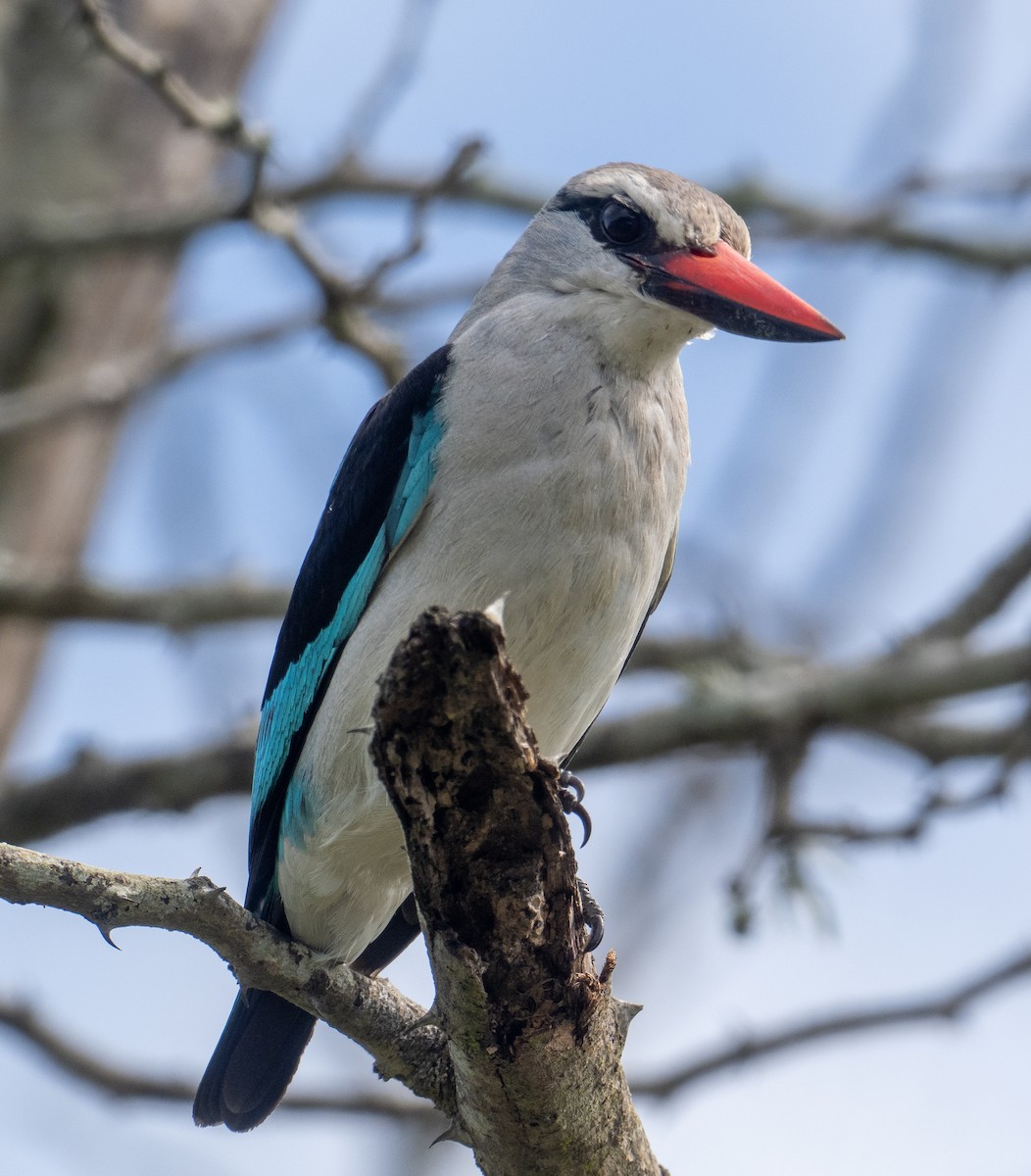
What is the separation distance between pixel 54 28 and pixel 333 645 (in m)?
4.98

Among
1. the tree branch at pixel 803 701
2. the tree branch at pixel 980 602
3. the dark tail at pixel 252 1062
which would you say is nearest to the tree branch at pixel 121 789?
the tree branch at pixel 803 701

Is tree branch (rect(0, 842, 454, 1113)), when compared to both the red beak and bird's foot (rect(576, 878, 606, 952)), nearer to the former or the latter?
bird's foot (rect(576, 878, 606, 952))

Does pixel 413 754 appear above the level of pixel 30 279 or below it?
below

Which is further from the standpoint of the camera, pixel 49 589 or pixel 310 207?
pixel 310 207

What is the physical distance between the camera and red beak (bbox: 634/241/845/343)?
3811 millimetres

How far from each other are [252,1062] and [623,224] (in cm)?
244

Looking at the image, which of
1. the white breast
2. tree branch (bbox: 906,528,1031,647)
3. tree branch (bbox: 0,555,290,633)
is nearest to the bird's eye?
the white breast

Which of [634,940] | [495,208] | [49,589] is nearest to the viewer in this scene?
[49,589]

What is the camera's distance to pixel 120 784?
540cm

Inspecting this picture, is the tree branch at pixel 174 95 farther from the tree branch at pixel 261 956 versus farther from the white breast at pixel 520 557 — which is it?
the tree branch at pixel 261 956

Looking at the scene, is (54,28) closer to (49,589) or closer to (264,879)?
(49,589)

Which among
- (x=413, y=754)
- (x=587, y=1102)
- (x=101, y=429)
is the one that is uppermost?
(x=101, y=429)

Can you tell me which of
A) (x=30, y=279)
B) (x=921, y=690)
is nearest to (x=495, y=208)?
(x=30, y=279)

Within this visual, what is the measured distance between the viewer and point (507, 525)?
3.63 meters
